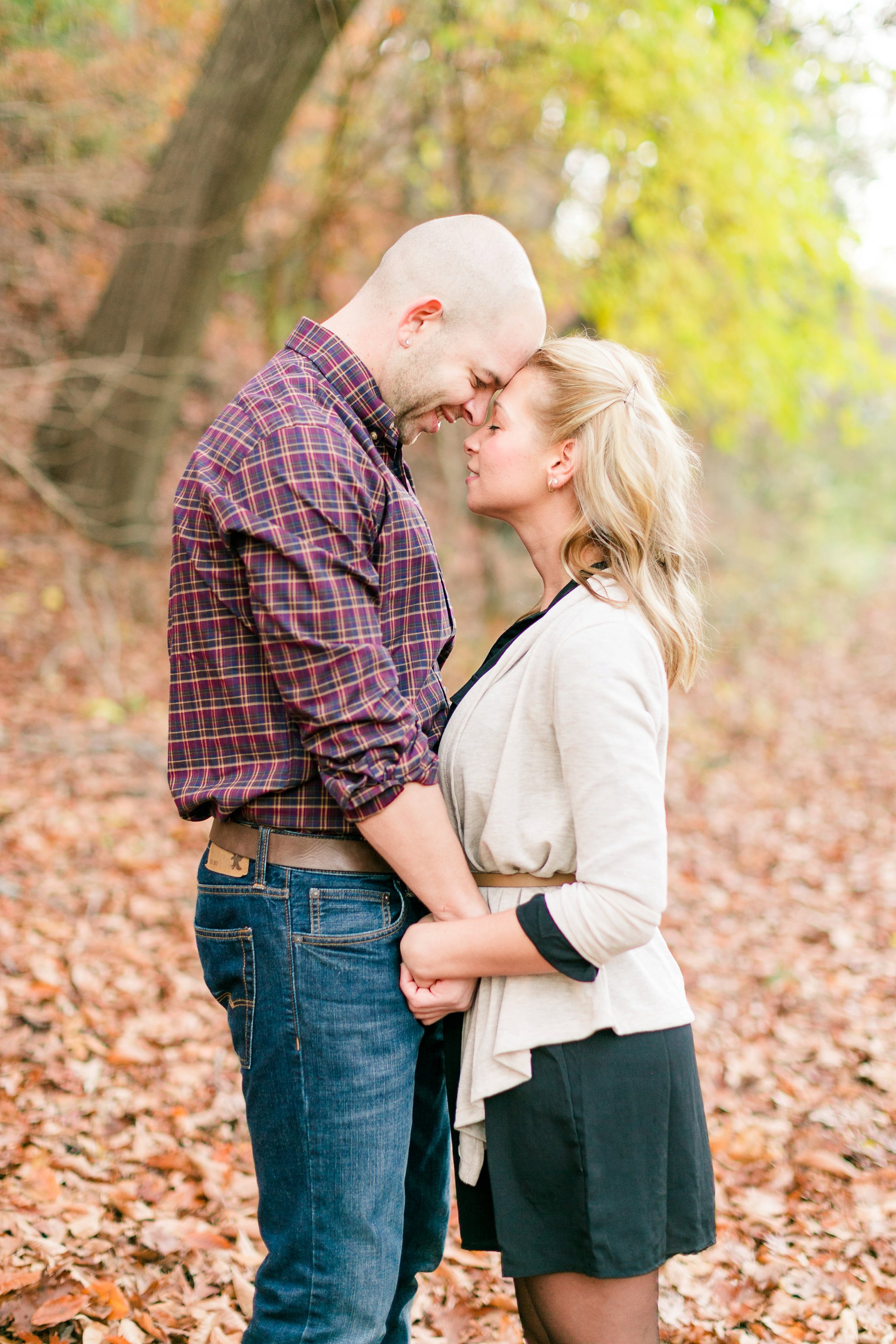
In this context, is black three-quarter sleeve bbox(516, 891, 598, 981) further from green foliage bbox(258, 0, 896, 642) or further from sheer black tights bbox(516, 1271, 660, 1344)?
green foliage bbox(258, 0, 896, 642)

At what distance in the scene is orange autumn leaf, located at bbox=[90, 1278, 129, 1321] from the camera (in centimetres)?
254

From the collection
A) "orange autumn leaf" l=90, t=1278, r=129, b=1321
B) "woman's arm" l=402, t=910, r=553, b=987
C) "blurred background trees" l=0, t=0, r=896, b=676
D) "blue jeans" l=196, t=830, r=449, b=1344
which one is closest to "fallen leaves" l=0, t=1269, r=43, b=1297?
"orange autumn leaf" l=90, t=1278, r=129, b=1321

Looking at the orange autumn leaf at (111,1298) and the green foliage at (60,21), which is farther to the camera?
the green foliage at (60,21)

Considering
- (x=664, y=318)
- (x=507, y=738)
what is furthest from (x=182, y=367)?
(x=507, y=738)

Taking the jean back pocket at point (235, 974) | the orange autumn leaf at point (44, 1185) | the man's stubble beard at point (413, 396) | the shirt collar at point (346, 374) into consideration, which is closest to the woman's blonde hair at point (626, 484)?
the man's stubble beard at point (413, 396)

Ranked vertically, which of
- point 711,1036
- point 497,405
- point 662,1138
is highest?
point 497,405

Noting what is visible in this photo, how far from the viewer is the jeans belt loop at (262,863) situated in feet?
5.75

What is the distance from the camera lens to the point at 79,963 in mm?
4082

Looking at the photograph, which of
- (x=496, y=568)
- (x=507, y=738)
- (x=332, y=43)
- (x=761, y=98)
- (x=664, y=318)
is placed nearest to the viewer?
(x=507, y=738)

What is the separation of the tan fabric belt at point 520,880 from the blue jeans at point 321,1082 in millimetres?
184

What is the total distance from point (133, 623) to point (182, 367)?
2.00m

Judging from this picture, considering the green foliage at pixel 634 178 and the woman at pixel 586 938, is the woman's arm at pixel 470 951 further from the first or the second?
the green foliage at pixel 634 178

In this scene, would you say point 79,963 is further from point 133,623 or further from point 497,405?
point 133,623

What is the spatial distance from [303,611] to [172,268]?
6.63 m
